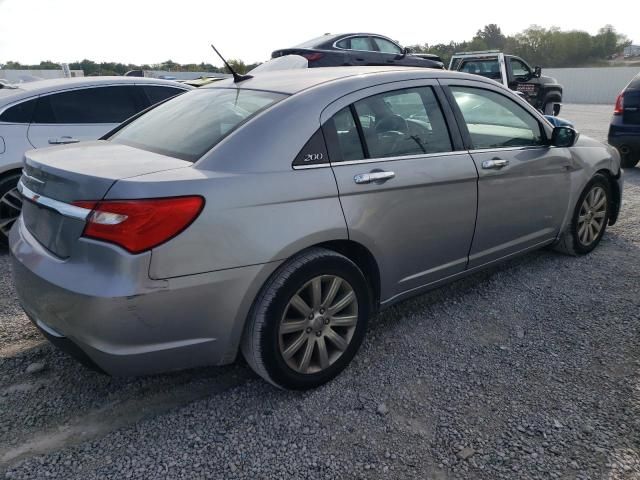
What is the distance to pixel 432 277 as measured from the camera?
3.22 m

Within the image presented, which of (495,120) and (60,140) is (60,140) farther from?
(495,120)

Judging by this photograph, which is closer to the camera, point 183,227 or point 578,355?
point 183,227

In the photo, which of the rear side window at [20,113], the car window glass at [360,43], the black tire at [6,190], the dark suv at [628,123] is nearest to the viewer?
the black tire at [6,190]

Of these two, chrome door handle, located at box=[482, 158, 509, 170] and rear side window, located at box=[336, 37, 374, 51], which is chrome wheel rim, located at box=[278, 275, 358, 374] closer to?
chrome door handle, located at box=[482, 158, 509, 170]

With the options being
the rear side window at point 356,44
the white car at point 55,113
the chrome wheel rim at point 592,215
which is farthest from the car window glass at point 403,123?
the rear side window at point 356,44

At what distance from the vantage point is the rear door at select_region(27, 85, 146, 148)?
4.96 metres

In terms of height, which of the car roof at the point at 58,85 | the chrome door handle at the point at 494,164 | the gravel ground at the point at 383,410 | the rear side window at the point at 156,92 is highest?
the car roof at the point at 58,85

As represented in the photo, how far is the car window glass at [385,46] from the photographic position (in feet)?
38.9

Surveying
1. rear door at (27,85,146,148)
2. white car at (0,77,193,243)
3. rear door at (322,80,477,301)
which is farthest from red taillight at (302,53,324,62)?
rear door at (322,80,477,301)

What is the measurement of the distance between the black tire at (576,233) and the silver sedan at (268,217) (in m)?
0.97

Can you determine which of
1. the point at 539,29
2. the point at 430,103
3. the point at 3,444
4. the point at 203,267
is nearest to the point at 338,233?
the point at 203,267

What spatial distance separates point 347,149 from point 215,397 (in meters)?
1.47

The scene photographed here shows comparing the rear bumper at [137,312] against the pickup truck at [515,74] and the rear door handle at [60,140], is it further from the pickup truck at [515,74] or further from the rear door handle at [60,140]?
the pickup truck at [515,74]

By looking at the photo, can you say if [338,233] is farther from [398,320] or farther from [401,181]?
[398,320]
